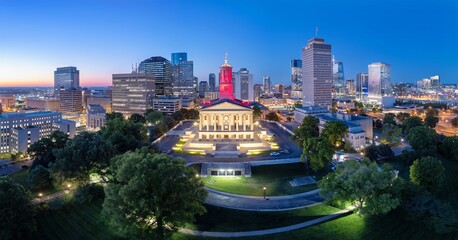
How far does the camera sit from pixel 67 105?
17750 cm

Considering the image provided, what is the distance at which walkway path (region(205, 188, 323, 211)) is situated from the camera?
3988cm

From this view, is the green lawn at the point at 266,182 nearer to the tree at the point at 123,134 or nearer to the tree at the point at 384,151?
the tree at the point at 384,151

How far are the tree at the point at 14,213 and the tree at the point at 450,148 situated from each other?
69.6 m

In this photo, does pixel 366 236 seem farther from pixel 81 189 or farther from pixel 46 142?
pixel 46 142

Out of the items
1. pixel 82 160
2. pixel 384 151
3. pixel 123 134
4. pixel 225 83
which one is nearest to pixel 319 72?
pixel 225 83

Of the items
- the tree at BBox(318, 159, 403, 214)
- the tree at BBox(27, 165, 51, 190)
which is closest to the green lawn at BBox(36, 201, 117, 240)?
the tree at BBox(27, 165, 51, 190)

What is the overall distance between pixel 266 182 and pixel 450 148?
41.0 metres

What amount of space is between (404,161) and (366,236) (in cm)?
3254

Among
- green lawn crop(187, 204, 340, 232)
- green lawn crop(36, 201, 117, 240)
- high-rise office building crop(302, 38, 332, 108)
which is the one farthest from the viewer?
high-rise office building crop(302, 38, 332, 108)

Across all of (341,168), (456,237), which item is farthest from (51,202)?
(456,237)

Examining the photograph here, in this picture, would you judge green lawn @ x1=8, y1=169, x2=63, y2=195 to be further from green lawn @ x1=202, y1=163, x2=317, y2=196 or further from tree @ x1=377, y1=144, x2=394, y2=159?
tree @ x1=377, y1=144, x2=394, y2=159

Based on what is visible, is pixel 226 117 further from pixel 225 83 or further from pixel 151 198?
pixel 151 198

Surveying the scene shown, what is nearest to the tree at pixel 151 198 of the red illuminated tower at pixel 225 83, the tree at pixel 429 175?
the tree at pixel 429 175

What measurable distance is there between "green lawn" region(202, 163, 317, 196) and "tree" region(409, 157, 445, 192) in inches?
552
